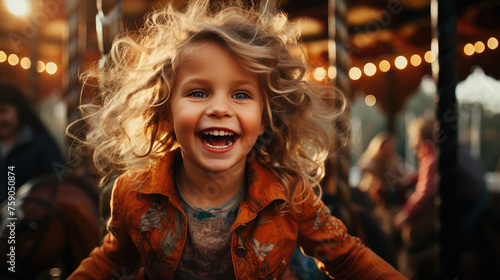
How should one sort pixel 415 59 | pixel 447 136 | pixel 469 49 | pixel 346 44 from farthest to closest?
pixel 415 59 < pixel 469 49 < pixel 346 44 < pixel 447 136

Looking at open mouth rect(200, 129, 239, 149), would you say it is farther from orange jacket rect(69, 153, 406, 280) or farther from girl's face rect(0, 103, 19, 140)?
girl's face rect(0, 103, 19, 140)

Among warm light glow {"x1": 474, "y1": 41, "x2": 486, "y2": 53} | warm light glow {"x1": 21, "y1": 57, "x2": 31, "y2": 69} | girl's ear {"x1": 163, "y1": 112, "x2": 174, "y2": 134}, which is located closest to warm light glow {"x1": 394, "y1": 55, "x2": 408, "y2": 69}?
warm light glow {"x1": 474, "y1": 41, "x2": 486, "y2": 53}

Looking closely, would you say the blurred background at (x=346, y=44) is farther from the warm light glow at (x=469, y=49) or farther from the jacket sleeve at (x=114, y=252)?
the jacket sleeve at (x=114, y=252)

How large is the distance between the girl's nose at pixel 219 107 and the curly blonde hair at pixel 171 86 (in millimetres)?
79

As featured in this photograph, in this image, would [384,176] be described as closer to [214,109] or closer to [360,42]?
[360,42]

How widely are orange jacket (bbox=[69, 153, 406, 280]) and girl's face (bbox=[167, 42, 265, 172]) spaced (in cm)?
11

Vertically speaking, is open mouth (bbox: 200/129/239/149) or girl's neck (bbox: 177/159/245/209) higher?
open mouth (bbox: 200/129/239/149)

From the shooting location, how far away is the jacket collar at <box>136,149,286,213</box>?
0.62 meters

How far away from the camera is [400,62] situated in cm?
311

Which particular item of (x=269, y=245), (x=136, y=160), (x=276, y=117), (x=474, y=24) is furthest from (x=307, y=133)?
(x=474, y=24)

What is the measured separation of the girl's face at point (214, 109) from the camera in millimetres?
554

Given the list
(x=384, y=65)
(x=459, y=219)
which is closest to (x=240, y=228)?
(x=459, y=219)

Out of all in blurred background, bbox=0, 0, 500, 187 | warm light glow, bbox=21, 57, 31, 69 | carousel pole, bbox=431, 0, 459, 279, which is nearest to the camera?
carousel pole, bbox=431, 0, 459, 279

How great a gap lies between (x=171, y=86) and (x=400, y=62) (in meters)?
2.98
